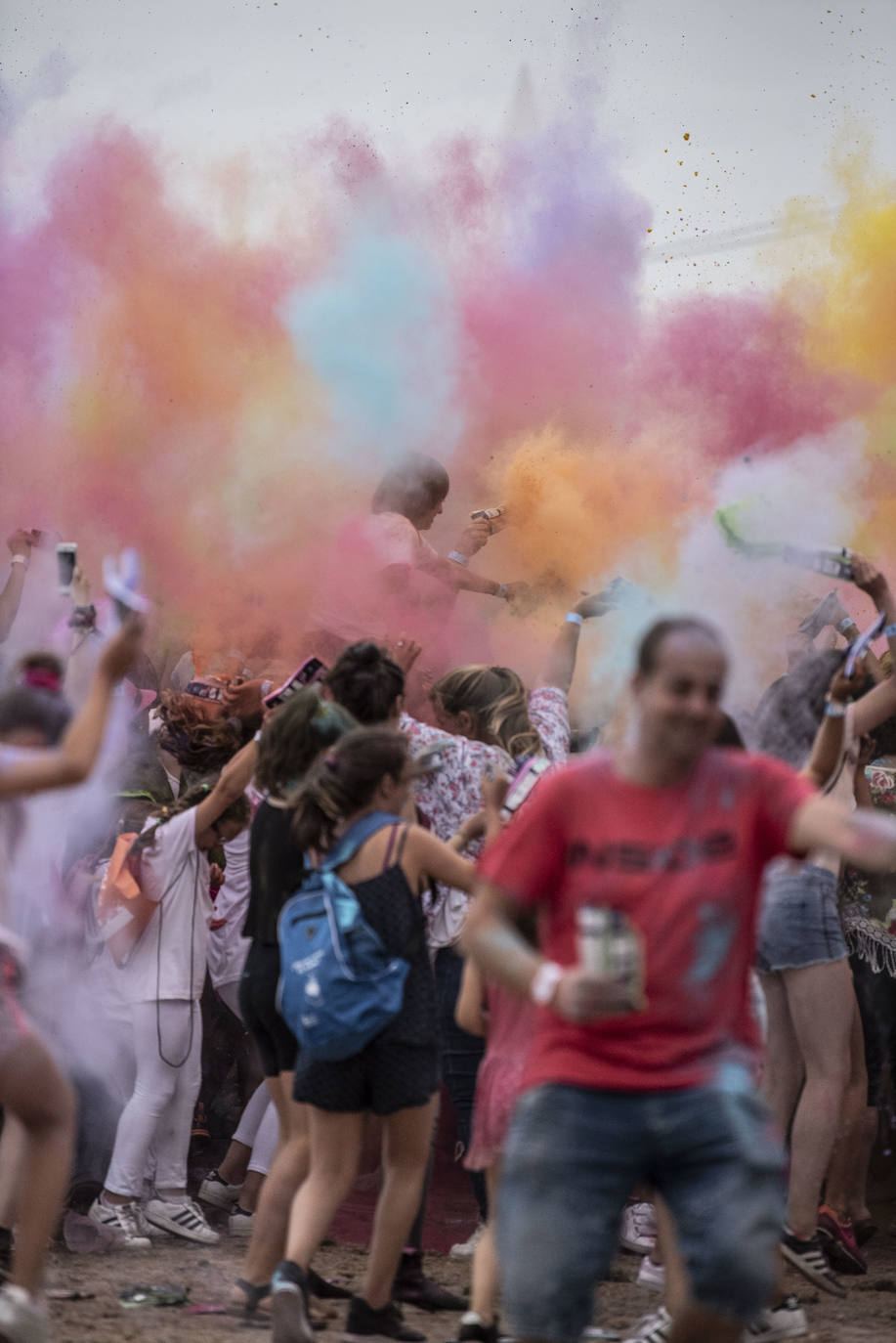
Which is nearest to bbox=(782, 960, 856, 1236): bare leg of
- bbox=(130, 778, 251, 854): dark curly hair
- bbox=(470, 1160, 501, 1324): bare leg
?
bbox=(470, 1160, 501, 1324): bare leg

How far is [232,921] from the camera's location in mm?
6602

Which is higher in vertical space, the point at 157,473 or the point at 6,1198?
the point at 157,473

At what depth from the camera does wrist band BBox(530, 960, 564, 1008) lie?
9.28 feet

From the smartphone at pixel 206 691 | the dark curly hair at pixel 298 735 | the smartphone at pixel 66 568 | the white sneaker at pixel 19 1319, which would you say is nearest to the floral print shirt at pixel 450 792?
the dark curly hair at pixel 298 735

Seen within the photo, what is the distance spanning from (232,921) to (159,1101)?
766 millimetres

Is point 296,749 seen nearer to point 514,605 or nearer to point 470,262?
point 514,605

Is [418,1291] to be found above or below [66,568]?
below

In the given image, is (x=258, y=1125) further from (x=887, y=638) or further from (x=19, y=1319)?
(x=887, y=638)

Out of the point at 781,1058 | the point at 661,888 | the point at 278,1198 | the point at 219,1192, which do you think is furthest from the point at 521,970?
the point at 219,1192

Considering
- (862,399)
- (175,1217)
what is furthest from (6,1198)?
(862,399)

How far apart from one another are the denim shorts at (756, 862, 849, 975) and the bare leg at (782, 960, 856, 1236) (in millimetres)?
45

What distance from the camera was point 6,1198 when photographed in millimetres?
5125

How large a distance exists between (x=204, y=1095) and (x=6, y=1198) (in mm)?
2126

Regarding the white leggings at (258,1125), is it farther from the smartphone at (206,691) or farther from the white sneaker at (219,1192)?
the smartphone at (206,691)
